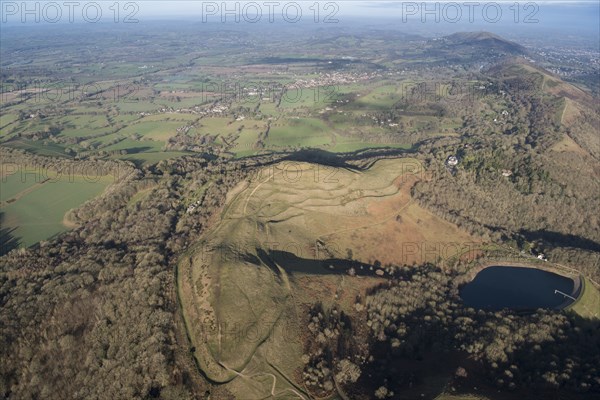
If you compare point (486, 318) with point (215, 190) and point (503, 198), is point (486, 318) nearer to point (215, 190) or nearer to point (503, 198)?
point (503, 198)

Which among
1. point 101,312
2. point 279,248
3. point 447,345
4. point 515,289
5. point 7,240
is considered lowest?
point 447,345

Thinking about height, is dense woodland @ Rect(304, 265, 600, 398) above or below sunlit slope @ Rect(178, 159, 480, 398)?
below

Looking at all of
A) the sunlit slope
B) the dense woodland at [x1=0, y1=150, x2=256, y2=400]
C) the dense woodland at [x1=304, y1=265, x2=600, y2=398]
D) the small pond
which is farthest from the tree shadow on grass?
the small pond

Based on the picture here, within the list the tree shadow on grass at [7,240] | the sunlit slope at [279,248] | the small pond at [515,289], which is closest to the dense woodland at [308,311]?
the tree shadow on grass at [7,240]

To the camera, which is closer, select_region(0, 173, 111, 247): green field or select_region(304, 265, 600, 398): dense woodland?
select_region(304, 265, 600, 398): dense woodland

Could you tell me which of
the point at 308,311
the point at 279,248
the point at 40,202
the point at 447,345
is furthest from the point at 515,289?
the point at 40,202

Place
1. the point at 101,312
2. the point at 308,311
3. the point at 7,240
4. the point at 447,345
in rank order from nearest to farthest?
the point at 447,345, the point at 101,312, the point at 308,311, the point at 7,240

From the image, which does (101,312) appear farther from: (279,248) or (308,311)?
(308,311)

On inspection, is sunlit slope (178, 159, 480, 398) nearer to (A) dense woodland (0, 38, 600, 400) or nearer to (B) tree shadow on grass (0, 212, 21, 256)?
(A) dense woodland (0, 38, 600, 400)

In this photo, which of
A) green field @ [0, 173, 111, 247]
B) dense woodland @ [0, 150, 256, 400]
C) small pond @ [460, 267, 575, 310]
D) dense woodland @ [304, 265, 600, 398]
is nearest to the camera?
dense woodland @ [0, 150, 256, 400]

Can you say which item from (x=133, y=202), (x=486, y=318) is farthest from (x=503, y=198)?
(x=133, y=202)

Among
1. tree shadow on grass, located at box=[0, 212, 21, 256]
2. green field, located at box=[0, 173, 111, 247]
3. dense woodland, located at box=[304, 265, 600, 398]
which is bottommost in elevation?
dense woodland, located at box=[304, 265, 600, 398]
